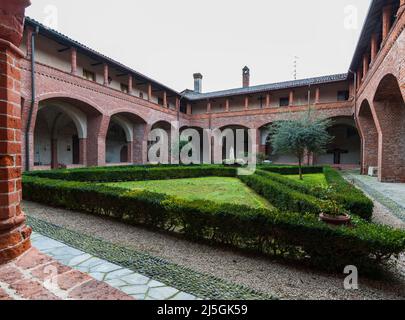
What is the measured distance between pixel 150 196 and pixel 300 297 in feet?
10.5

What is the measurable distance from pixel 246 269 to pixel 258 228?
0.61m

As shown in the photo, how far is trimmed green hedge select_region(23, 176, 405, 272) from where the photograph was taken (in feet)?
9.12

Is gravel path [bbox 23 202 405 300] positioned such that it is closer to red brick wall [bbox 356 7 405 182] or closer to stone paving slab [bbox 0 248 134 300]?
stone paving slab [bbox 0 248 134 300]

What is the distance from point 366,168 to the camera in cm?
1490

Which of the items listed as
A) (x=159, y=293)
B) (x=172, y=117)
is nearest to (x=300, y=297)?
(x=159, y=293)

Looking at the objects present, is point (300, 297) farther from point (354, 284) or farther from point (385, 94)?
point (385, 94)

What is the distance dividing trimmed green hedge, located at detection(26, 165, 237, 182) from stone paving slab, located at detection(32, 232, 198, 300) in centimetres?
732

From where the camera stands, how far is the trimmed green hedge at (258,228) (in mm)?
2779

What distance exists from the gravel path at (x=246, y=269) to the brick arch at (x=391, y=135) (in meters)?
11.1

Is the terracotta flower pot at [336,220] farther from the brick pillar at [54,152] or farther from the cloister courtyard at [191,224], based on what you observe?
the brick pillar at [54,152]

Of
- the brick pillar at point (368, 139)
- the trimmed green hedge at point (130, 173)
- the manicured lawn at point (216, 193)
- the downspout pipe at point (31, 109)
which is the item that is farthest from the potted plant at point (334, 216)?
the brick pillar at point (368, 139)

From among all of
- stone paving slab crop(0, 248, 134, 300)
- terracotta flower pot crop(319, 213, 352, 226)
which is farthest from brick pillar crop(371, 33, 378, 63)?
stone paving slab crop(0, 248, 134, 300)

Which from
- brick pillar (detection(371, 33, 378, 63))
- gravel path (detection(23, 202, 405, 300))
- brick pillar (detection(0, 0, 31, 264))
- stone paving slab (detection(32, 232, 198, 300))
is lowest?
gravel path (detection(23, 202, 405, 300))

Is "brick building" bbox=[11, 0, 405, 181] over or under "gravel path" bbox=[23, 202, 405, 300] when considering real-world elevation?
over
